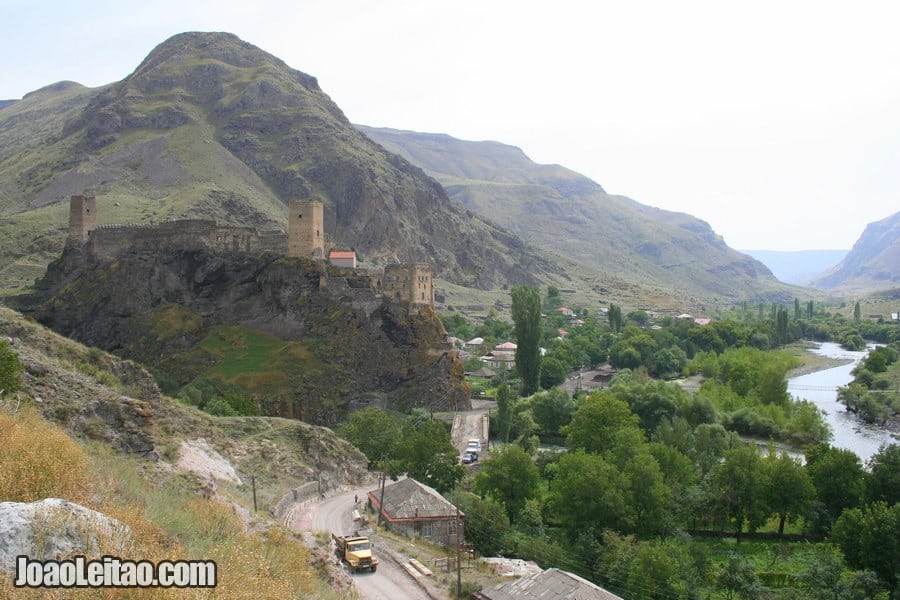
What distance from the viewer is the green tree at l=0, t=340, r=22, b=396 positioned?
19859 millimetres

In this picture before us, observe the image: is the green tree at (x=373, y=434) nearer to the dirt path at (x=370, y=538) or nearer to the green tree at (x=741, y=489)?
the dirt path at (x=370, y=538)

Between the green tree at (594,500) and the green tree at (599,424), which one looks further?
the green tree at (599,424)

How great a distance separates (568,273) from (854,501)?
162 m

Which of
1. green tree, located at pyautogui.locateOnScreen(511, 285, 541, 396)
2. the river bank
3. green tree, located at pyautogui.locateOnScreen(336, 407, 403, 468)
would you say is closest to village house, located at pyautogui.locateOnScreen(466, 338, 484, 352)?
green tree, located at pyautogui.locateOnScreen(511, 285, 541, 396)

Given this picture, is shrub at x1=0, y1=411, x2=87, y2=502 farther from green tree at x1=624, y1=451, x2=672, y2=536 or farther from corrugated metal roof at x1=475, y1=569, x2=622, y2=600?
green tree at x1=624, y1=451, x2=672, y2=536

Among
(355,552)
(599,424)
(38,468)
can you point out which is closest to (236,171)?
(599,424)

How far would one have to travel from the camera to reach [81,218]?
66625 millimetres

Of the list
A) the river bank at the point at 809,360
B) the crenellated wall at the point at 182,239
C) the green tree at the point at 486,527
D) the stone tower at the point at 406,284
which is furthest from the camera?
the river bank at the point at 809,360

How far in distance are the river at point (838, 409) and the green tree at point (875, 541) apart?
1743cm

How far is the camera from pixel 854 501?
35688 millimetres

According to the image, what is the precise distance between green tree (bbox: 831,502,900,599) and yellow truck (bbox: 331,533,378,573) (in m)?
20.1

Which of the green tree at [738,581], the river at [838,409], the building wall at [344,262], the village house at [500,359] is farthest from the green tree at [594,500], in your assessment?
the village house at [500,359]

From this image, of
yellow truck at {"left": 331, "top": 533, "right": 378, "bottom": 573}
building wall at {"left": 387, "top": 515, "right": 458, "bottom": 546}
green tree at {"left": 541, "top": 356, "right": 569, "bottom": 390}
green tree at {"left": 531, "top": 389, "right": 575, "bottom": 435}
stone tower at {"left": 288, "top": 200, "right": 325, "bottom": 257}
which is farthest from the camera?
green tree at {"left": 541, "top": 356, "right": 569, "bottom": 390}

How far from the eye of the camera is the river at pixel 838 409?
54.2 metres
